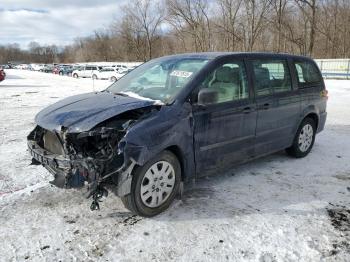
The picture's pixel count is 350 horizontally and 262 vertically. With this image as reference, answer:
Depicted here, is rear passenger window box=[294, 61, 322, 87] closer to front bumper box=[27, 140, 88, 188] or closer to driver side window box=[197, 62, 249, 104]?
driver side window box=[197, 62, 249, 104]

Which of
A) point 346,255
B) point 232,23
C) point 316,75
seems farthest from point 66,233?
point 232,23

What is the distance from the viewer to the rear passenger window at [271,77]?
484cm

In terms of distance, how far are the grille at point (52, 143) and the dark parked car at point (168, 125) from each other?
0.04 feet

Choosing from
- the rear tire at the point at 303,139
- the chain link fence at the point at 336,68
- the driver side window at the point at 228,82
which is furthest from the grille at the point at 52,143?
the chain link fence at the point at 336,68

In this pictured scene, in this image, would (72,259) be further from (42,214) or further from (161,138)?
(161,138)

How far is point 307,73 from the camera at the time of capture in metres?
5.93

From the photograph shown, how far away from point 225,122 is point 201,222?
1284 millimetres

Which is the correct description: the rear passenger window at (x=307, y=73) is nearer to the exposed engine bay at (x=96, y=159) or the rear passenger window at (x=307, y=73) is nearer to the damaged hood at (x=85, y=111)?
the damaged hood at (x=85, y=111)

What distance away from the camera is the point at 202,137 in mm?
4094

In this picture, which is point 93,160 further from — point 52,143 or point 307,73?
point 307,73

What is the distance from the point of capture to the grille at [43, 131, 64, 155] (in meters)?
3.70

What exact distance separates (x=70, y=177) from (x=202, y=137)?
1535 mm

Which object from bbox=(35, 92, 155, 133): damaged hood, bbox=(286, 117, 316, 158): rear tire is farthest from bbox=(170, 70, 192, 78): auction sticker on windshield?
bbox=(286, 117, 316, 158): rear tire

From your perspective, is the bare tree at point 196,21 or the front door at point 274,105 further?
the bare tree at point 196,21
